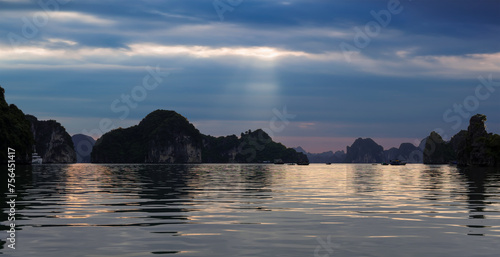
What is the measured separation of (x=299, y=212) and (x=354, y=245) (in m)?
10.7

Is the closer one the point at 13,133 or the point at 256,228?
the point at 256,228

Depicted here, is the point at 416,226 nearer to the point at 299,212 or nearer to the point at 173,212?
the point at 299,212

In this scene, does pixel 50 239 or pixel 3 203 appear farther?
pixel 3 203

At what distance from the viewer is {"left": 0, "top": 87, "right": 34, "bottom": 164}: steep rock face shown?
583 feet

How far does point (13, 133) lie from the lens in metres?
183

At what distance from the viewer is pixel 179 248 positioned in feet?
59.3

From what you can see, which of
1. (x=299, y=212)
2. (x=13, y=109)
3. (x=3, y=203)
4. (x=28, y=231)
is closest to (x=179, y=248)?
(x=28, y=231)

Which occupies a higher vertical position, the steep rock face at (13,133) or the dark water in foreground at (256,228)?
the steep rock face at (13,133)

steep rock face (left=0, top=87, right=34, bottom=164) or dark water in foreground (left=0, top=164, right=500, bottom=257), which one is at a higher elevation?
steep rock face (left=0, top=87, right=34, bottom=164)

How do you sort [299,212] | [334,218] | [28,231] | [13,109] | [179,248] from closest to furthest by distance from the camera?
[179,248], [28,231], [334,218], [299,212], [13,109]

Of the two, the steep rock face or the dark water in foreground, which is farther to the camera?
the steep rock face

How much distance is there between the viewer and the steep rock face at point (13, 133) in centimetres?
17775

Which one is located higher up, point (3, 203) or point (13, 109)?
point (13, 109)

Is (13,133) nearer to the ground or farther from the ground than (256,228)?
farther from the ground
